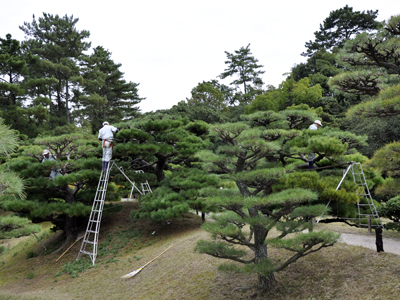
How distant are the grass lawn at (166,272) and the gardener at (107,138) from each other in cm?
271

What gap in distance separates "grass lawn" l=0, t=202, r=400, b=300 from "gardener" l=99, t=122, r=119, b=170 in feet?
8.88

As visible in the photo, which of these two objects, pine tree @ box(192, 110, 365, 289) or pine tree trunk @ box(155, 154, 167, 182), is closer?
pine tree @ box(192, 110, 365, 289)

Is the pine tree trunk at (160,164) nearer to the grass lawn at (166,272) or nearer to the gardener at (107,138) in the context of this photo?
the grass lawn at (166,272)

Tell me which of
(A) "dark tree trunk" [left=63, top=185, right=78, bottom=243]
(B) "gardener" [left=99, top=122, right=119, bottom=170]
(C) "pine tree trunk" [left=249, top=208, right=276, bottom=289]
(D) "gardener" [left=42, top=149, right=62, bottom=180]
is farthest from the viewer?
(A) "dark tree trunk" [left=63, top=185, right=78, bottom=243]

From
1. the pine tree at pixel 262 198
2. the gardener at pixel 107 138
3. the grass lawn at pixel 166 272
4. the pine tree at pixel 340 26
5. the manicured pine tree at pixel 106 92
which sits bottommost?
the grass lawn at pixel 166 272

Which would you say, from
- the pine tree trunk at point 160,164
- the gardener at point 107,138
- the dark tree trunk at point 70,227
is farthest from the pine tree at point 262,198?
the dark tree trunk at point 70,227

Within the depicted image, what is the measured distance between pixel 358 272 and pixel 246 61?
90.0 feet

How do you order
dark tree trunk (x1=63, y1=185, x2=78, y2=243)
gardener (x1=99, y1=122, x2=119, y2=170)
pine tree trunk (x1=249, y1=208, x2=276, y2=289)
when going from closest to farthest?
1. pine tree trunk (x1=249, y1=208, x2=276, y2=289)
2. gardener (x1=99, y1=122, x2=119, y2=170)
3. dark tree trunk (x1=63, y1=185, x2=78, y2=243)

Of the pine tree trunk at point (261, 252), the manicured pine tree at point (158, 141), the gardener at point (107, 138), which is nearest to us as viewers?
the pine tree trunk at point (261, 252)

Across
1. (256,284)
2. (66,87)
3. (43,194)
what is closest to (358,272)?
(256,284)

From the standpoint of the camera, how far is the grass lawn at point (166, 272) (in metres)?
4.32

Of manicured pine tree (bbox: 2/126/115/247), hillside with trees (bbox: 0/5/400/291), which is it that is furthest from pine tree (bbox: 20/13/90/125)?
manicured pine tree (bbox: 2/126/115/247)

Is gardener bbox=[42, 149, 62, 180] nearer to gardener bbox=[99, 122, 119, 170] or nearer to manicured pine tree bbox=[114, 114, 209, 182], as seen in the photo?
gardener bbox=[99, 122, 119, 170]

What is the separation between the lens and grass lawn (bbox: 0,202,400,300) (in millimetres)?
4320
